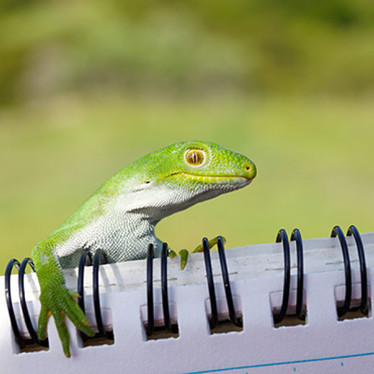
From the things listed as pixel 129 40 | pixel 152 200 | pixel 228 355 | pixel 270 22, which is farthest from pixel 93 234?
pixel 270 22

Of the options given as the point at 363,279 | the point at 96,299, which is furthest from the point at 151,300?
the point at 363,279

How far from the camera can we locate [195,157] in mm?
494

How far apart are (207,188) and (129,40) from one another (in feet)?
3.90

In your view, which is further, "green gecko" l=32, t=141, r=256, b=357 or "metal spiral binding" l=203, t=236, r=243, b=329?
"green gecko" l=32, t=141, r=256, b=357

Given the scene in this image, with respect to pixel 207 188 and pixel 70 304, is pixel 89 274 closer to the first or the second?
pixel 70 304

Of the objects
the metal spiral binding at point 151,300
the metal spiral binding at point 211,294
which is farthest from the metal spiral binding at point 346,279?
the metal spiral binding at point 151,300

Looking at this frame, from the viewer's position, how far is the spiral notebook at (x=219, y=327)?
1.19ft

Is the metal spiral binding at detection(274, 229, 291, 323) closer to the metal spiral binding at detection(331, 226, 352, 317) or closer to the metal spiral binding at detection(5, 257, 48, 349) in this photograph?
the metal spiral binding at detection(331, 226, 352, 317)

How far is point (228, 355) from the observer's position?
1.20ft

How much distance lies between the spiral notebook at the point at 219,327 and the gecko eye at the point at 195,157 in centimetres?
13

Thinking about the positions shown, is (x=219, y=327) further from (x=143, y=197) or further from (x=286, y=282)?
(x=143, y=197)

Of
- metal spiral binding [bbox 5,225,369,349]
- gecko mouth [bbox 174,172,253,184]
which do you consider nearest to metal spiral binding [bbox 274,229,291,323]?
metal spiral binding [bbox 5,225,369,349]

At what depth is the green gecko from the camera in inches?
19.0

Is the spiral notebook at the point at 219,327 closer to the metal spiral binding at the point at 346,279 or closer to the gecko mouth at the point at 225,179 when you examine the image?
the metal spiral binding at the point at 346,279
